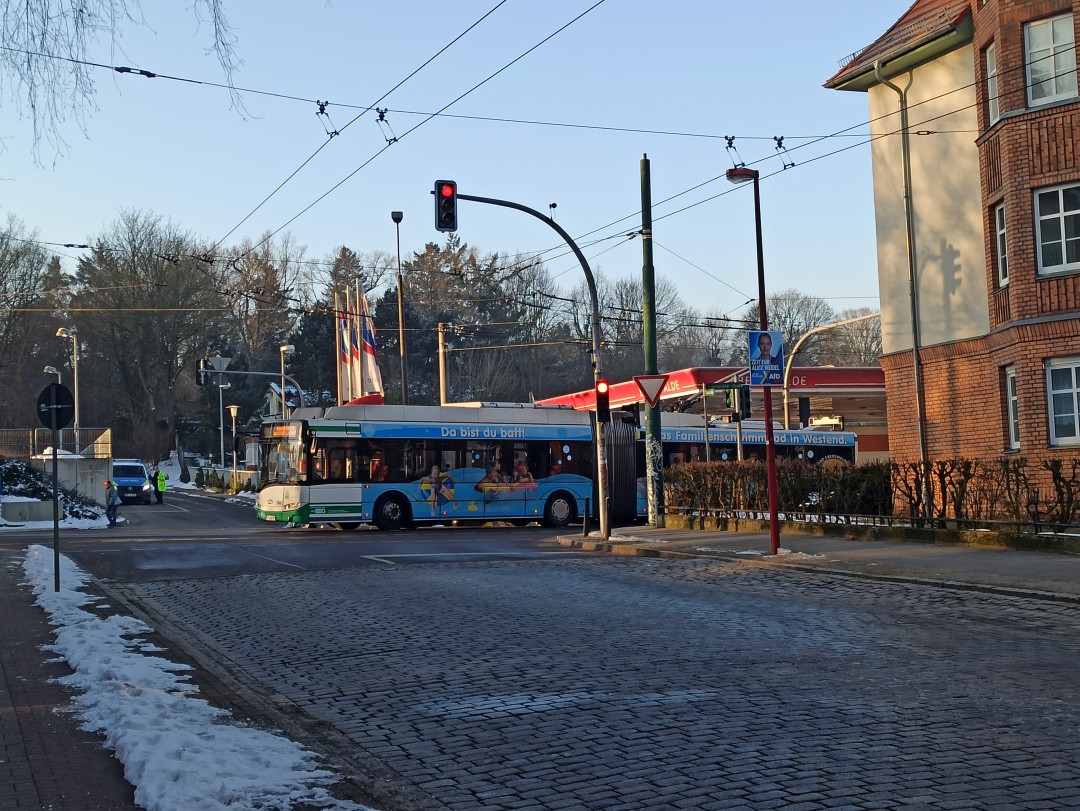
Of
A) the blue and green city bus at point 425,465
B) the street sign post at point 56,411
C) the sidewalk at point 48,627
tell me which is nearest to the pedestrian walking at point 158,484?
the blue and green city bus at point 425,465

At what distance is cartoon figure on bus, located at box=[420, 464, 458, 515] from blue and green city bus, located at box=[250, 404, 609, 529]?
0.03 meters

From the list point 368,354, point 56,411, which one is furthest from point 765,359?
point 368,354

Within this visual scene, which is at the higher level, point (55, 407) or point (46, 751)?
point (55, 407)

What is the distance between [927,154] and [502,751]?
23.1m

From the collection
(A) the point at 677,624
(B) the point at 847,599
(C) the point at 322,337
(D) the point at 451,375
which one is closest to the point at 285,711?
(A) the point at 677,624

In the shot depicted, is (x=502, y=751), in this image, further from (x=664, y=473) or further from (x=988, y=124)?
(x=664, y=473)

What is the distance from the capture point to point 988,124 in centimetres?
2325

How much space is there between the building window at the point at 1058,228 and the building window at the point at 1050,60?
5.78 ft

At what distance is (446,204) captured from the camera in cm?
2166

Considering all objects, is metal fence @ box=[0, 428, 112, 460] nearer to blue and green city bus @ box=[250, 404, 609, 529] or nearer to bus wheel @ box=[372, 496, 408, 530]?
blue and green city bus @ box=[250, 404, 609, 529]

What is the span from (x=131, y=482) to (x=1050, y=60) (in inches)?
1698

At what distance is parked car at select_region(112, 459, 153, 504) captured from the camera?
2061 inches

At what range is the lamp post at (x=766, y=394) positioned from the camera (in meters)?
18.1

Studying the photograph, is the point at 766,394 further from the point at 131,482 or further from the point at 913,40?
the point at 131,482
